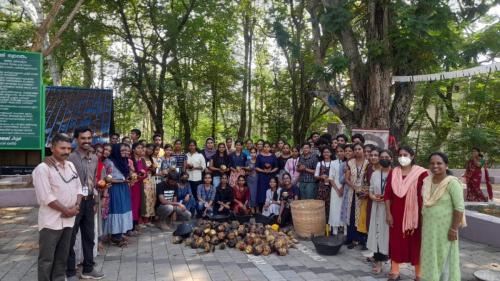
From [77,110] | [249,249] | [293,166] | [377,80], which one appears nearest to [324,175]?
[293,166]

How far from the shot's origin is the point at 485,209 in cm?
823

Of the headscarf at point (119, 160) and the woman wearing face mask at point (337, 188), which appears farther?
the woman wearing face mask at point (337, 188)

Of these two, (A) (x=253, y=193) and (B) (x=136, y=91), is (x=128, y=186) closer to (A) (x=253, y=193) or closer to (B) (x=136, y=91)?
(A) (x=253, y=193)

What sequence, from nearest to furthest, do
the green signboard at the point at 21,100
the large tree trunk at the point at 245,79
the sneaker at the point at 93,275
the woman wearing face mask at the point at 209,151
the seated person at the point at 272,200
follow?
the sneaker at the point at 93,275
the seated person at the point at 272,200
the green signboard at the point at 21,100
the woman wearing face mask at the point at 209,151
the large tree trunk at the point at 245,79

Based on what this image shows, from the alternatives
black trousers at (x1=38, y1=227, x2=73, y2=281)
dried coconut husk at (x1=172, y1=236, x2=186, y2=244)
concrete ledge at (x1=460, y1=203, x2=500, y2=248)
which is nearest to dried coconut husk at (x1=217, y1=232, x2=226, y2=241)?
dried coconut husk at (x1=172, y1=236, x2=186, y2=244)

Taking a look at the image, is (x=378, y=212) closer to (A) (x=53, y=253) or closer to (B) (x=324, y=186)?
(B) (x=324, y=186)

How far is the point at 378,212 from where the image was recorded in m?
5.33

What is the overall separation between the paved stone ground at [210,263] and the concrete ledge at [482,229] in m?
0.17

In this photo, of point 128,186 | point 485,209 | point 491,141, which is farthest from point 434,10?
point 491,141

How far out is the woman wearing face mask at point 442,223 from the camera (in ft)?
13.6

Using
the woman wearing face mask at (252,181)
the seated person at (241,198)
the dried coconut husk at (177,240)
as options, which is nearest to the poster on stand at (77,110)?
the woman wearing face mask at (252,181)

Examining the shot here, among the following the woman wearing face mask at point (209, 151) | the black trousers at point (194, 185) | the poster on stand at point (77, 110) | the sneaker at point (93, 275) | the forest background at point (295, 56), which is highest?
the forest background at point (295, 56)

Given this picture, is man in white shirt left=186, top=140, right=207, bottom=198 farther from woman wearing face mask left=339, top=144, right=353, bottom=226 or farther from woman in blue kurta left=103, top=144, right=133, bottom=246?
woman wearing face mask left=339, top=144, right=353, bottom=226

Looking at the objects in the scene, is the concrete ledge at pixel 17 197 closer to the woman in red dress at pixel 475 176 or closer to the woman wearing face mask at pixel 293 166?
the woman wearing face mask at pixel 293 166
